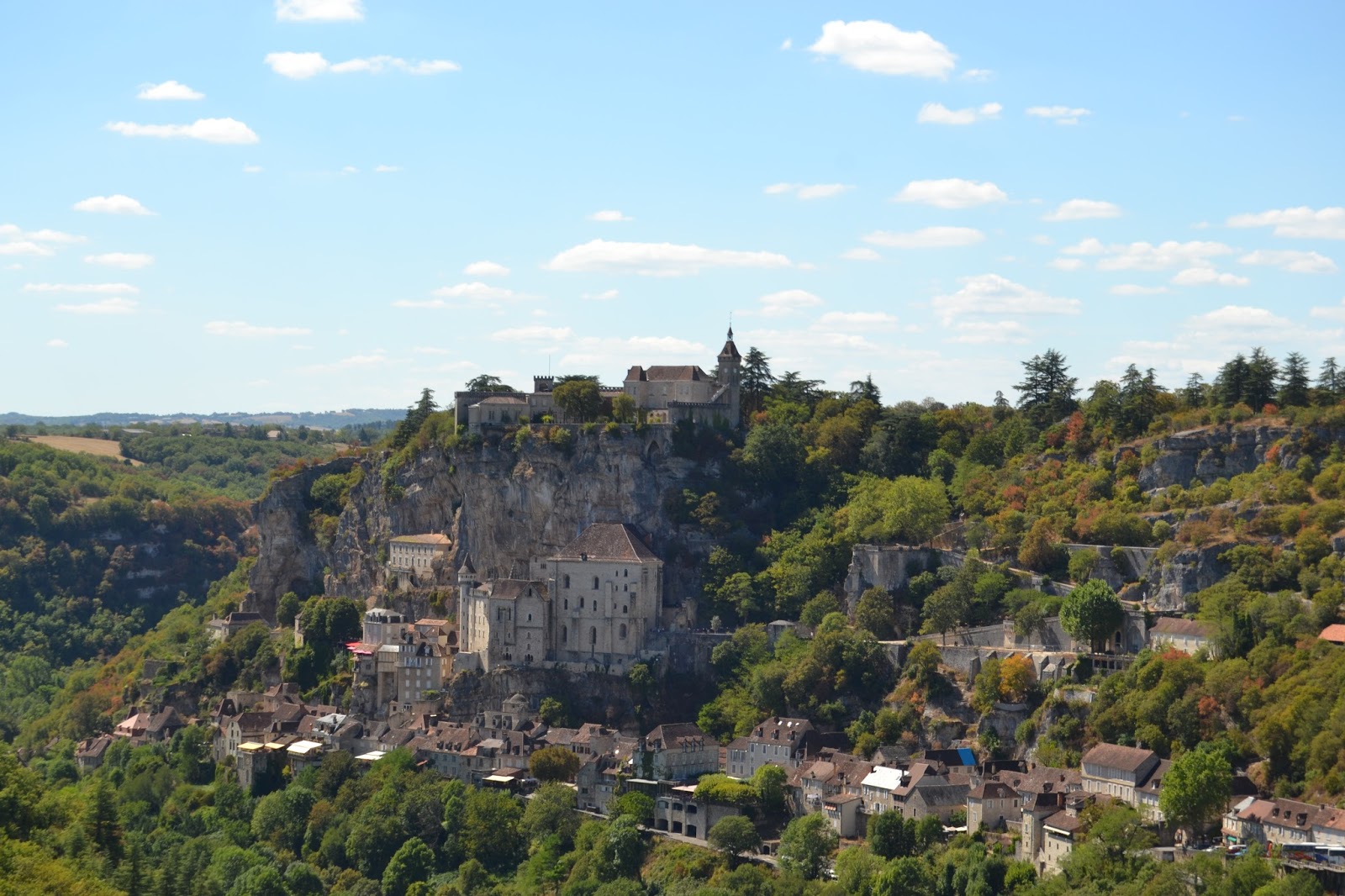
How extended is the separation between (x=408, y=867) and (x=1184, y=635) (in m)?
29.7

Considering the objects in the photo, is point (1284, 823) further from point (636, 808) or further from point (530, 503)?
point (530, 503)

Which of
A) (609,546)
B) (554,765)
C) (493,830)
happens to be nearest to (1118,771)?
(554,765)

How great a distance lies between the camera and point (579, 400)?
323 feet

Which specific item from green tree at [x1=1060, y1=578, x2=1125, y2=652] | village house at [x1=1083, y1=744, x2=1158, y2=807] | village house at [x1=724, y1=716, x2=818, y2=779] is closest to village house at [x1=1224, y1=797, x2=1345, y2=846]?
village house at [x1=1083, y1=744, x2=1158, y2=807]

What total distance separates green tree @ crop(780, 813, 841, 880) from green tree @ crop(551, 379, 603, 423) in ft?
102

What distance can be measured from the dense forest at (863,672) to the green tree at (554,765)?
194cm

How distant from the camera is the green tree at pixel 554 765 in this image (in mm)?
82125

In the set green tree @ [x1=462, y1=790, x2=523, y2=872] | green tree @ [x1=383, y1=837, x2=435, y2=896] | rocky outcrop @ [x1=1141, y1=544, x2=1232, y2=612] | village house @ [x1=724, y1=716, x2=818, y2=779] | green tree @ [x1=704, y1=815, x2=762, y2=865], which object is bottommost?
green tree @ [x1=383, y1=837, x2=435, y2=896]

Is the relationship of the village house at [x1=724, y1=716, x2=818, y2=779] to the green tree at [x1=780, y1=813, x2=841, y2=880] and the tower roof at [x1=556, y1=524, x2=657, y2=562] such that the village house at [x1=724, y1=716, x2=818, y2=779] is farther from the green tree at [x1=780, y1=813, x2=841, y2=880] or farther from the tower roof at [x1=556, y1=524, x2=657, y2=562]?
the tower roof at [x1=556, y1=524, x2=657, y2=562]

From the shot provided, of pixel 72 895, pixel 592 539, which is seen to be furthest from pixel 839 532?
pixel 72 895

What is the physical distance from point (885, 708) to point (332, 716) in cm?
2599

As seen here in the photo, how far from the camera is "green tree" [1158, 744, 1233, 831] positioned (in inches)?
2537

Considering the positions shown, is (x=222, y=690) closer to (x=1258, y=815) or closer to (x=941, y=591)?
(x=941, y=591)

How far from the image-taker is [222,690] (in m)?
102
